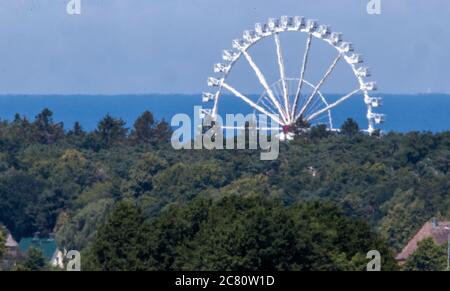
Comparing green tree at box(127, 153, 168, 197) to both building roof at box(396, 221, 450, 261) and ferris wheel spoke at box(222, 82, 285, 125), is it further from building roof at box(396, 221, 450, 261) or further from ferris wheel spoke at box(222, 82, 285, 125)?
building roof at box(396, 221, 450, 261)

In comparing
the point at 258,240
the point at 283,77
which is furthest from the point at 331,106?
the point at 258,240

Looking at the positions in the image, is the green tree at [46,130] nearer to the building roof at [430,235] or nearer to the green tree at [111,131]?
the green tree at [111,131]

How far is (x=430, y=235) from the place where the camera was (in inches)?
2044

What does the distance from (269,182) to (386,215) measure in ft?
36.2

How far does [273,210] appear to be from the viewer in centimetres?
3606

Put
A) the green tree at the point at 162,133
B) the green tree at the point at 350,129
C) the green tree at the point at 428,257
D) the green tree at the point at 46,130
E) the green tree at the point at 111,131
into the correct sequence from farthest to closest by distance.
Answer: the green tree at the point at 46,130 → the green tree at the point at 162,133 → the green tree at the point at 111,131 → the green tree at the point at 350,129 → the green tree at the point at 428,257

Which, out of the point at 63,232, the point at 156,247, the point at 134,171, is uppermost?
the point at 134,171

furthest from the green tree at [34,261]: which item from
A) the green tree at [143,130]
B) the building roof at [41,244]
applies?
the green tree at [143,130]

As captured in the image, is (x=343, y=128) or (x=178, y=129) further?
(x=178, y=129)

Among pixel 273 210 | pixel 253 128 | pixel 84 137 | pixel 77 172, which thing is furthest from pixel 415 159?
pixel 273 210

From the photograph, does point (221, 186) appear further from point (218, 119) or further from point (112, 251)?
point (112, 251)

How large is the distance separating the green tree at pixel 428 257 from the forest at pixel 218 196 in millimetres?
50

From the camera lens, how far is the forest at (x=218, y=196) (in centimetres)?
3422

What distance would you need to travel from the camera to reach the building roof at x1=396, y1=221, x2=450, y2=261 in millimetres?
50406
